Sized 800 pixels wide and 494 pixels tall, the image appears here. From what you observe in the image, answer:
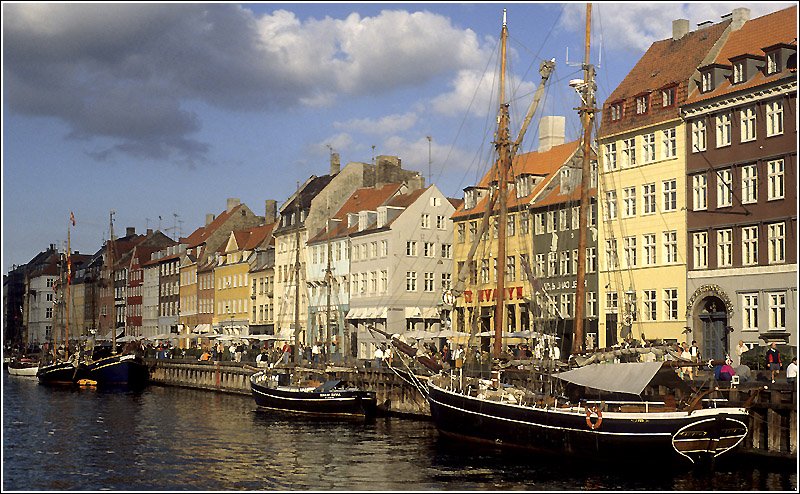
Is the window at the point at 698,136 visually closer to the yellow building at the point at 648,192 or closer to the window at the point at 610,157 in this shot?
the yellow building at the point at 648,192

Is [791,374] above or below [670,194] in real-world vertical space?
below

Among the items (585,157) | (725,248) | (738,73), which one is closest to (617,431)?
(585,157)

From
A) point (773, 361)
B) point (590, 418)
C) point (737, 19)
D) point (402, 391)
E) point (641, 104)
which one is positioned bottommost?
point (402, 391)

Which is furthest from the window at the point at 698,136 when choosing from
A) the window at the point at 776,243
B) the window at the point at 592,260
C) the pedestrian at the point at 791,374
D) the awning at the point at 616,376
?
the pedestrian at the point at 791,374

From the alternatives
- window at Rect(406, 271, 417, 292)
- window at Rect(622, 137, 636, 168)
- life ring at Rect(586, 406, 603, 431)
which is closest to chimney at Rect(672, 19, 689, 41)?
window at Rect(622, 137, 636, 168)

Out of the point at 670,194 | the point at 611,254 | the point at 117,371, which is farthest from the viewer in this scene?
the point at 117,371

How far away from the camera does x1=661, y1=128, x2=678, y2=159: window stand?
60.6m

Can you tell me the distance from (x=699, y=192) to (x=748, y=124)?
5093 mm

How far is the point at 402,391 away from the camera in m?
59.8

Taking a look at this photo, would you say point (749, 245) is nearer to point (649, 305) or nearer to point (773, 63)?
point (649, 305)

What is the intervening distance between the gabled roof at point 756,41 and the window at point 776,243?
24.0ft

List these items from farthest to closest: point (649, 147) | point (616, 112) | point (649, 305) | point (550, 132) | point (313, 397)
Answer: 1. point (550, 132)
2. point (616, 112)
3. point (649, 147)
4. point (649, 305)
5. point (313, 397)

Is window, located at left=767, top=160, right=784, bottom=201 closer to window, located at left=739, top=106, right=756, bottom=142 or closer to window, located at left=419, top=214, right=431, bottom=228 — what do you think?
window, located at left=739, top=106, right=756, bottom=142

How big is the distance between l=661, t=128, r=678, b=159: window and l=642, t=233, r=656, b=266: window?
4.72 metres
